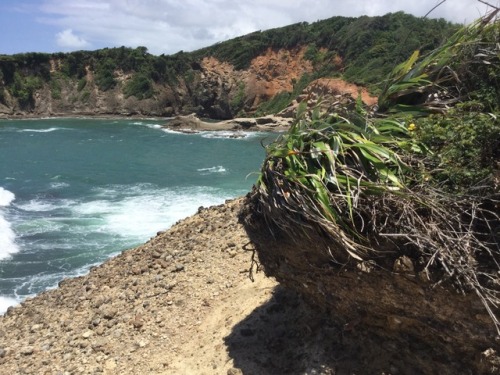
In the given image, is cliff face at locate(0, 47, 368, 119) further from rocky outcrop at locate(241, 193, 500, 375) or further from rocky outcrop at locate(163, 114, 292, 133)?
rocky outcrop at locate(241, 193, 500, 375)

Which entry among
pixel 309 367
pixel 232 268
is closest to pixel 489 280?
pixel 309 367

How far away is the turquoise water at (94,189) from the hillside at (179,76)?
1701 centimetres

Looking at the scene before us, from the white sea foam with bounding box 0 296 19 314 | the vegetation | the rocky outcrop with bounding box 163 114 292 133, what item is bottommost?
the white sea foam with bounding box 0 296 19 314

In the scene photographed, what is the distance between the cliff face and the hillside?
0.43 feet

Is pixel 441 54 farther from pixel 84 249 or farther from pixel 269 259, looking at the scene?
pixel 84 249

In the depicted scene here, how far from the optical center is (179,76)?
7594cm

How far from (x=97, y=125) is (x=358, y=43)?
32.6 m

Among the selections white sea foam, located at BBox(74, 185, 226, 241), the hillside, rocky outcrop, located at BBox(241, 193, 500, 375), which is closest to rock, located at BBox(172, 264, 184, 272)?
rocky outcrop, located at BBox(241, 193, 500, 375)

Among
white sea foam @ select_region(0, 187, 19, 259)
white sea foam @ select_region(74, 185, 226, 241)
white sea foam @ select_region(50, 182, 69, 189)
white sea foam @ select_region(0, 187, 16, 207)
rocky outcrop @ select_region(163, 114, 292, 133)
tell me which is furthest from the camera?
rocky outcrop @ select_region(163, 114, 292, 133)

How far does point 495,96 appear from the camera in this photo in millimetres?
4367

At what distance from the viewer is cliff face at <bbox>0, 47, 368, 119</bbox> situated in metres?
68.8

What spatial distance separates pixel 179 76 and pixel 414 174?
74518mm

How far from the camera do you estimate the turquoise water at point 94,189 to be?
1598 centimetres

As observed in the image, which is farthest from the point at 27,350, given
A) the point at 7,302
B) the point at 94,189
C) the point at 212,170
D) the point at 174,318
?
the point at 212,170
